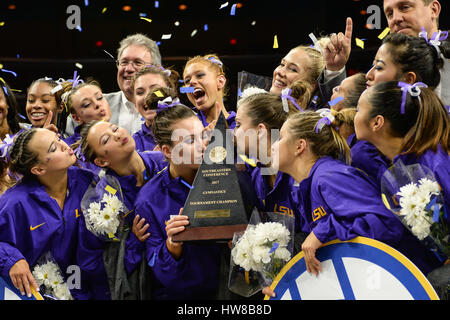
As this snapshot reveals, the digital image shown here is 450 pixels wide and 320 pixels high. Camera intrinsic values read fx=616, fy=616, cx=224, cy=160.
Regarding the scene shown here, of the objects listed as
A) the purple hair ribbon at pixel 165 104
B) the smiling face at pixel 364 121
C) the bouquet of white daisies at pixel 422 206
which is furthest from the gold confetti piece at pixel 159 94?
the bouquet of white daisies at pixel 422 206

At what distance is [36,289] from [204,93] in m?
1.58

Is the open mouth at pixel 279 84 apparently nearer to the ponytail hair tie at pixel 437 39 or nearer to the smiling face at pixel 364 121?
the ponytail hair tie at pixel 437 39

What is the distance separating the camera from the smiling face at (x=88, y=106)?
11.9 ft

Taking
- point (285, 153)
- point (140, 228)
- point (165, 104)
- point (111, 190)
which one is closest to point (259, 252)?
point (285, 153)

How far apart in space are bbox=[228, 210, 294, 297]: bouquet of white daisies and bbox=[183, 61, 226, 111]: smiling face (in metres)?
1.48

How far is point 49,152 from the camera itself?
2.96 metres

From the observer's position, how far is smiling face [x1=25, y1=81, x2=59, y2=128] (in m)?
3.80

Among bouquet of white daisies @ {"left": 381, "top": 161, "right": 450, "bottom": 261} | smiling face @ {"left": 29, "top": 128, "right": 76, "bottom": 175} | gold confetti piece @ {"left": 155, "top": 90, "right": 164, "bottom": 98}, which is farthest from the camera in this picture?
gold confetti piece @ {"left": 155, "top": 90, "right": 164, "bottom": 98}

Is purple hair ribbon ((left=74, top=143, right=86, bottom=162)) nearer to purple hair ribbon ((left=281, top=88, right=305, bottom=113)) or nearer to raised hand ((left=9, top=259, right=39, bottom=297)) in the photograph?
raised hand ((left=9, top=259, right=39, bottom=297))

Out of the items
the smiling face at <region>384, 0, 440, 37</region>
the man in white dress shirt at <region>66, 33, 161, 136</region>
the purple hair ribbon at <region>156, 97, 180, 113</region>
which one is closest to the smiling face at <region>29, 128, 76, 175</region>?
the purple hair ribbon at <region>156, 97, 180, 113</region>

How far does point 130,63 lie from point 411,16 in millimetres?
1879

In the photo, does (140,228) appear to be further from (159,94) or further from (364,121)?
(364,121)

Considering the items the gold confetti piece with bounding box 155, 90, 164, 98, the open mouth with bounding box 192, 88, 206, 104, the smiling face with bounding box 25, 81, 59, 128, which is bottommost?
the gold confetti piece with bounding box 155, 90, 164, 98

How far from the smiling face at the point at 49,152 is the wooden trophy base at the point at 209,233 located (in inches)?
34.6
